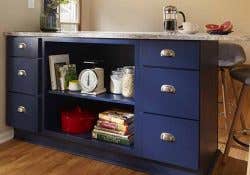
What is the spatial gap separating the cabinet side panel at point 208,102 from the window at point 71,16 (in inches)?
89.8

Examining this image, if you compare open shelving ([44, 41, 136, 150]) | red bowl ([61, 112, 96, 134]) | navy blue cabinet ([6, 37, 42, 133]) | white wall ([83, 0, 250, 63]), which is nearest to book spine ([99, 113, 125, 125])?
open shelving ([44, 41, 136, 150])

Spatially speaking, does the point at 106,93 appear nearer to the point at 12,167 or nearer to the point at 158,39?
the point at 158,39

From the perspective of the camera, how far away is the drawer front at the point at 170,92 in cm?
177

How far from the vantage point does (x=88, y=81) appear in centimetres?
228

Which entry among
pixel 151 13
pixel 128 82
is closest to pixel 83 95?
pixel 128 82

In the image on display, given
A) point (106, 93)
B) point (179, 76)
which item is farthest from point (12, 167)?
point (179, 76)

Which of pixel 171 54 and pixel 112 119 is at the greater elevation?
pixel 171 54

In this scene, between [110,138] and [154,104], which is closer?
[154,104]

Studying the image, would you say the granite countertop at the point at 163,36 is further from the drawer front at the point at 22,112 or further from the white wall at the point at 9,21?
the drawer front at the point at 22,112

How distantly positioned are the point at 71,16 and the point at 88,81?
Result: 2.04 m

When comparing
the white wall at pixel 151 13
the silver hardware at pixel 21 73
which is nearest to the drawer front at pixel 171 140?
the silver hardware at pixel 21 73

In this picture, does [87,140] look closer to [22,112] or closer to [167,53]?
[22,112]

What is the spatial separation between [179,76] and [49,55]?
1028 mm

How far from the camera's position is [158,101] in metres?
1.89
